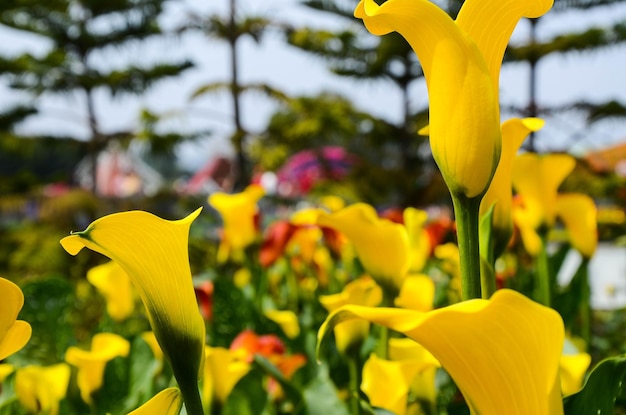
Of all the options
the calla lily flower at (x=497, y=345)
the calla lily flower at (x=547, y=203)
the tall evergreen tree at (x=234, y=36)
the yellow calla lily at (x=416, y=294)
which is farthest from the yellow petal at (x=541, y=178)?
the tall evergreen tree at (x=234, y=36)

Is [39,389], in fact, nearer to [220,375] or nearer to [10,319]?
[220,375]

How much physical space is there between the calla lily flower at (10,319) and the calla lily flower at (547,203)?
363mm

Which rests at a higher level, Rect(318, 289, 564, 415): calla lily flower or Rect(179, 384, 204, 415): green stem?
Rect(318, 289, 564, 415): calla lily flower

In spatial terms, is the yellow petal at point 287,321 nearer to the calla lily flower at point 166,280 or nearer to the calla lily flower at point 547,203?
the calla lily flower at point 547,203

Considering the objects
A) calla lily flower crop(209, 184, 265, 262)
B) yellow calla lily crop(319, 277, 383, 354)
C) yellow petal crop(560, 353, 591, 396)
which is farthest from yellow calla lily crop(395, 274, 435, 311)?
calla lily flower crop(209, 184, 265, 262)

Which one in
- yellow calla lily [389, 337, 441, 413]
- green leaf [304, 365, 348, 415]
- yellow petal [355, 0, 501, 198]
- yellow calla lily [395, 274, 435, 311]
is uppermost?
yellow petal [355, 0, 501, 198]

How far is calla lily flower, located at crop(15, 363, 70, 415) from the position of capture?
446mm

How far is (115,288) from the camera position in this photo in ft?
2.35

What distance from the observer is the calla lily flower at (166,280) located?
10.1 inches

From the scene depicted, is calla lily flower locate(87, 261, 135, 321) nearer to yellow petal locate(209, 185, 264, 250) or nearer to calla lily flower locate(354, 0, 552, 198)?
yellow petal locate(209, 185, 264, 250)

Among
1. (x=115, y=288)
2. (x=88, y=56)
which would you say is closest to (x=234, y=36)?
(x=88, y=56)

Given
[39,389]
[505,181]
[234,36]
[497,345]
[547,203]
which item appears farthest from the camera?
[234,36]

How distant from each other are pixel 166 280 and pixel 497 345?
13 centimetres

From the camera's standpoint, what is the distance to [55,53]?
360cm
